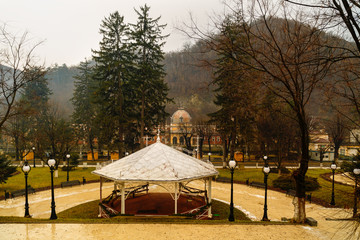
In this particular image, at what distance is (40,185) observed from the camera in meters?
23.6

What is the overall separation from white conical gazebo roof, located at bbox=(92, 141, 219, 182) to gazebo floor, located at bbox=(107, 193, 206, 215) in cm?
304

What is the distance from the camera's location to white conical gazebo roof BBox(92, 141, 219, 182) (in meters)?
13.3

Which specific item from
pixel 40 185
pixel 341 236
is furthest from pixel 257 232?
pixel 40 185

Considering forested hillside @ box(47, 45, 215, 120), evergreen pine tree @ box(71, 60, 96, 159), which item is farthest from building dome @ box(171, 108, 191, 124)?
evergreen pine tree @ box(71, 60, 96, 159)

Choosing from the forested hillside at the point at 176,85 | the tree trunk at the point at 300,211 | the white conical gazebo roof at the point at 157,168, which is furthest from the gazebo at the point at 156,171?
the forested hillside at the point at 176,85

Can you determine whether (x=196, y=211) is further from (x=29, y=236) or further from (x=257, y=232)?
(x=29, y=236)

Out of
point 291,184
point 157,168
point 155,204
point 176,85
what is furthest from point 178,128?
point 157,168

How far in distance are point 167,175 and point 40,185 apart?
17012 millimetres

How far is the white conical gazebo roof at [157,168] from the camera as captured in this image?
43.8 ft

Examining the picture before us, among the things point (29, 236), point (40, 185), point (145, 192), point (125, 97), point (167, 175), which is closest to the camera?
point (29, 236)

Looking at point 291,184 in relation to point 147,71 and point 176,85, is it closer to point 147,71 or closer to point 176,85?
point 147,71

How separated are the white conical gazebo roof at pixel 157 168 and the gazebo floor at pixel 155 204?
9.97 ft

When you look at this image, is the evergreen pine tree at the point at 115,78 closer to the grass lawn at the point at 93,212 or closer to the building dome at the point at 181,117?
the grass lawn at the point at 93,212

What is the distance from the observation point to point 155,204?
1745 cm
